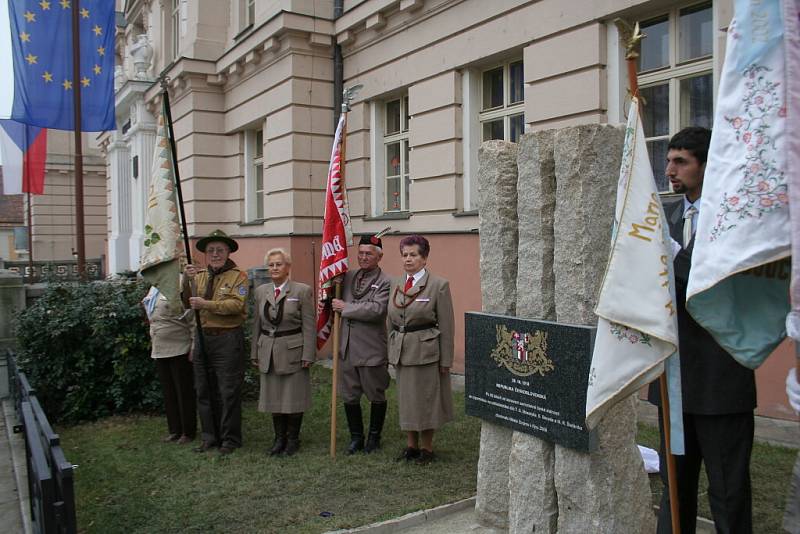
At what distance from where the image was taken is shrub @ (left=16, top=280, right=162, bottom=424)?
23.7ft

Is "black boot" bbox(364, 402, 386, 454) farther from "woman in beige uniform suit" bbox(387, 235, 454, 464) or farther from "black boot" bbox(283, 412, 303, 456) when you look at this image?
"black boot" bbox(283, 412, 303, 456)

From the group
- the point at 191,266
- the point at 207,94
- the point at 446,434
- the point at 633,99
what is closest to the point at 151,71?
the point at 207,94

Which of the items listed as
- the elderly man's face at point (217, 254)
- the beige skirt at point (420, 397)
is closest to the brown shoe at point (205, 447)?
the elderly man's face at point (217, 254)

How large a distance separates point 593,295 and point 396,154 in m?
7.86

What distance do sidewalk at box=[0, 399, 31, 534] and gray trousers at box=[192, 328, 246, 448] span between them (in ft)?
4.79

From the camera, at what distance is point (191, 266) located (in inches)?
235

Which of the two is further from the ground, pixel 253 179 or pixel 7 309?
pixel 253 179

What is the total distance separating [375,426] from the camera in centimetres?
584

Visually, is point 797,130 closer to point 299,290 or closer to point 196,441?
point 299,290

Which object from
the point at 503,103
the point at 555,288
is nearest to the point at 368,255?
the point at 555,288

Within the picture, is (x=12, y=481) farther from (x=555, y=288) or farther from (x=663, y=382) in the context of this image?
(x=663, y=382)

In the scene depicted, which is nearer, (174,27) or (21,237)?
(174,27)

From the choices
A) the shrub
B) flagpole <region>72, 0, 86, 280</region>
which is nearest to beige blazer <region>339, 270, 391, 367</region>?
the shrub

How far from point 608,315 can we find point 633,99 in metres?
0.93
